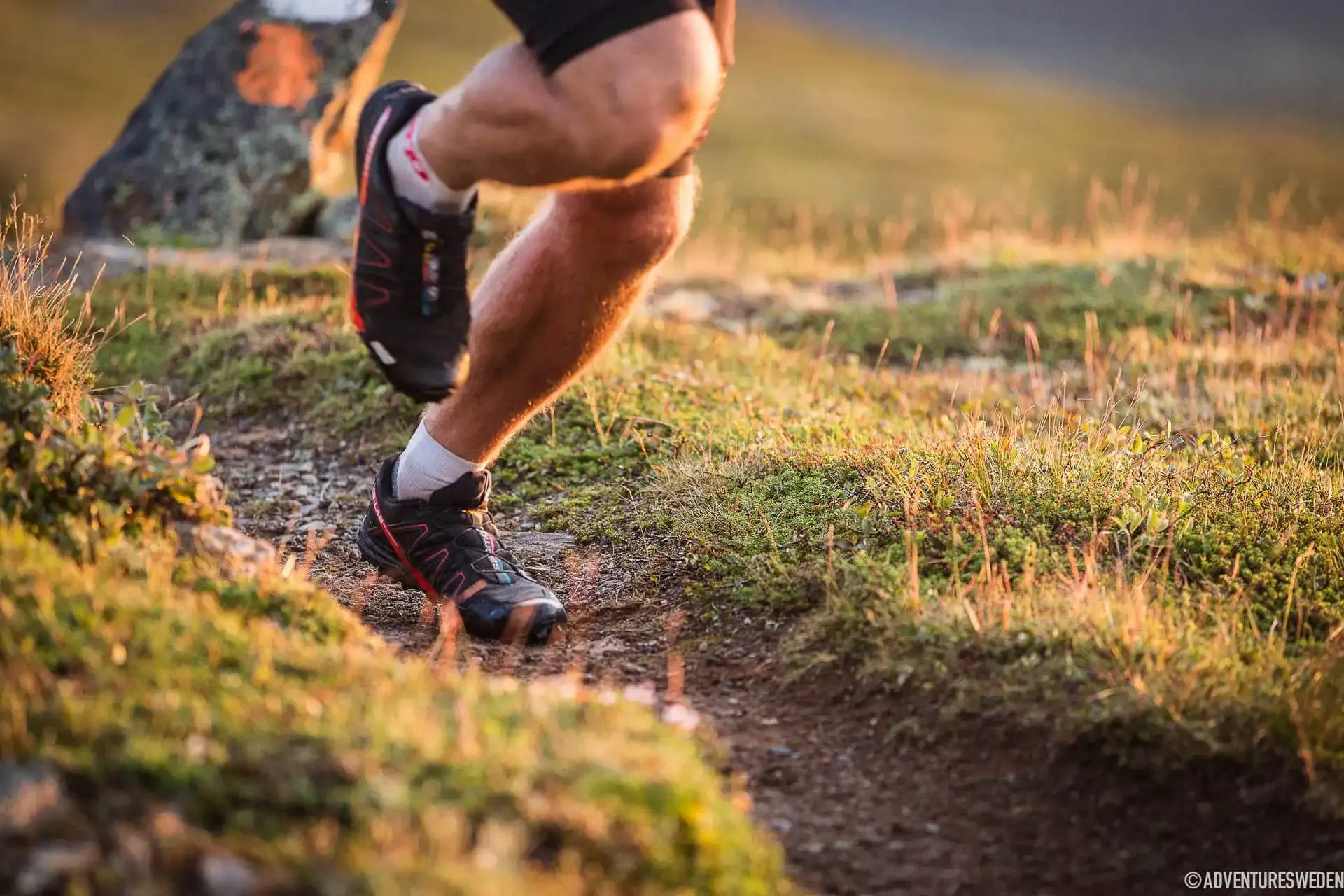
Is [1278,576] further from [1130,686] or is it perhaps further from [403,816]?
[403,816]

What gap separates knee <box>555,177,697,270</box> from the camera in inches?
108

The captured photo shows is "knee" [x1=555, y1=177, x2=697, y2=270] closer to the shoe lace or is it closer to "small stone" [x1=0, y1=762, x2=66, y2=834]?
the shoe lace

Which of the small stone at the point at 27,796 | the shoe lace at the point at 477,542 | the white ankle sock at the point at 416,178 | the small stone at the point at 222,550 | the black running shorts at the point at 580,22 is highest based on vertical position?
the black running shorts at the point at 580,22

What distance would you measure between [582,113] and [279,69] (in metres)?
6.75

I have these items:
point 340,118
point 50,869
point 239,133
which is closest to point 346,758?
point 50,869

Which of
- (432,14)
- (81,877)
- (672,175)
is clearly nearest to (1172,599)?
(672,175)

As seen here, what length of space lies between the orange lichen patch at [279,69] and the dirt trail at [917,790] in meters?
6.13

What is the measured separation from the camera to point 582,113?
219 cm

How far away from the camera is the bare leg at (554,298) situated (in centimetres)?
281

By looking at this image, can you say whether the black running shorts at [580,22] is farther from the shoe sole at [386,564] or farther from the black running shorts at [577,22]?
the shoe sole at [386,564]

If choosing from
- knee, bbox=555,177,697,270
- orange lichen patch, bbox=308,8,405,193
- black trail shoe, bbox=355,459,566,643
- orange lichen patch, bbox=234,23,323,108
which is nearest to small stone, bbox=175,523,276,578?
black trail shoe, bbox=355,459,566,643

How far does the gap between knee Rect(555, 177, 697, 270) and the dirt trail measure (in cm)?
100

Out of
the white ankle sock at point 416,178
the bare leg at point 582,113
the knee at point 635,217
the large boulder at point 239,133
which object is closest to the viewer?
the bare leg at point 582,113

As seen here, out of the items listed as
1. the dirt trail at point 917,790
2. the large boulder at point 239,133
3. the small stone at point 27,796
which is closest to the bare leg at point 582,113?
the dirt trail at point 917,790
